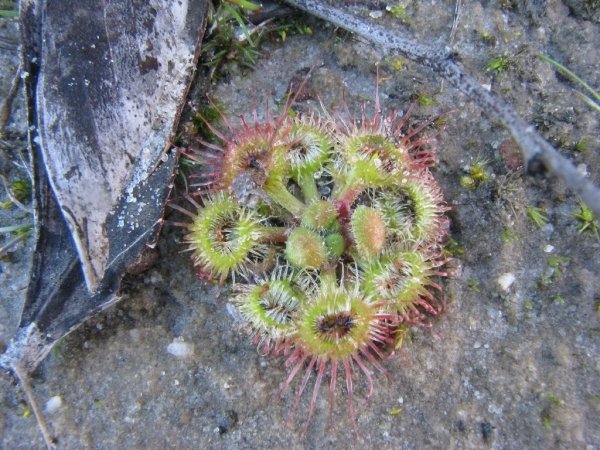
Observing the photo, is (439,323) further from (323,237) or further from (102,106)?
(102,106)

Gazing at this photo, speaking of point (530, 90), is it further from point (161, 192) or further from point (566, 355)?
point (161, 192)

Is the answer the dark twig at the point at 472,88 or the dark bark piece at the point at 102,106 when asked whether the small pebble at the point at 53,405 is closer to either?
the dark bark piece at the point at 102,106

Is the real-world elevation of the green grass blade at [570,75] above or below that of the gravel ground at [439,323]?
above

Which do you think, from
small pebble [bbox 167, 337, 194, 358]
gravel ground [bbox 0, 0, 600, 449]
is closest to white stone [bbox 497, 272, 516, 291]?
gravel ground [bbox 0, 0, 600, 449]

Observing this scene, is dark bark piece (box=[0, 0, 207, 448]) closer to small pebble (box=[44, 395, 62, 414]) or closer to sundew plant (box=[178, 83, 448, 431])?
small pebble (box=[44, 395, 62, 414])

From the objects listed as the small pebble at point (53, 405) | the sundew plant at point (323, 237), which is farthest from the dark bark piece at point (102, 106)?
the small pebble at point (53, 405)
